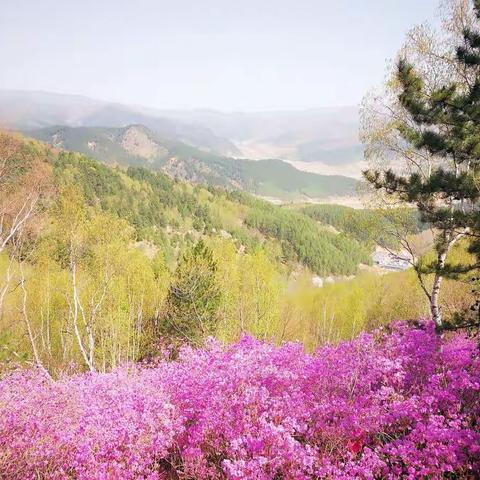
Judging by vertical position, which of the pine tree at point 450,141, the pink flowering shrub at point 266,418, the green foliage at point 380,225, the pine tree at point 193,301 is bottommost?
the pine tree at point 193,301

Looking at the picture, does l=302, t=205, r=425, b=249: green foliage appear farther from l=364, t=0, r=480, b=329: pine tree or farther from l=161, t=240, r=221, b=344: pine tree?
l=161, t=240, r=221, b=344: pine tree

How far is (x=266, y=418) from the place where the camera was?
27.9 ft

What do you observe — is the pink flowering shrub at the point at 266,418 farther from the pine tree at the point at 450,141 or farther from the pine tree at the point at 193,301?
the pine tree at the point at 193,301

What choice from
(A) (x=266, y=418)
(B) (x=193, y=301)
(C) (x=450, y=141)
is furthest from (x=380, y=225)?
(B) (x=193, y=301)

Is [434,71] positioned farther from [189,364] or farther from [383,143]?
[189,364]

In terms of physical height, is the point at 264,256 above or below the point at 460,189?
below

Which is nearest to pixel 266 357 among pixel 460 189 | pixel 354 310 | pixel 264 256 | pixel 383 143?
pixel 460 189

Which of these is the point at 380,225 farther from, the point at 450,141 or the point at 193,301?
the point at 193,301

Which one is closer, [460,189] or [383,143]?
[460,189]

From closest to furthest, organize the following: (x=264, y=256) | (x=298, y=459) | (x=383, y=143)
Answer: (x=298, y=459)
(x=383, y=143)
(x=264, y=256)

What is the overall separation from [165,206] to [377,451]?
590 ft

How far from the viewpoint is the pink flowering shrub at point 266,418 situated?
282 inches

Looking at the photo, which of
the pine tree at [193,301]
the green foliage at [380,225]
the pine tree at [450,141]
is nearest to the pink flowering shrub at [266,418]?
the pine tree at [450,141]

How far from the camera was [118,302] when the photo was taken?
32.0 metres
